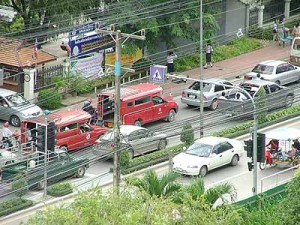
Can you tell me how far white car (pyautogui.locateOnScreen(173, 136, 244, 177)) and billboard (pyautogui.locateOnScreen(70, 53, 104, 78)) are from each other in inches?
467

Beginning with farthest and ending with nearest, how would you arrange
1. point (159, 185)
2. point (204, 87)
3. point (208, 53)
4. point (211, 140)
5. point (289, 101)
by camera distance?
point (208, 53) < point (289, 101) < point (204, 87) < point (211, 140) < point (159, 185)

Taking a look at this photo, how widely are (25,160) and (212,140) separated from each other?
7680mm

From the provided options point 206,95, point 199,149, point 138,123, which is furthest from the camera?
point 206,95

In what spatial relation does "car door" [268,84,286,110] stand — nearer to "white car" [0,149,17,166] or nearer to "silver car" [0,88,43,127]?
"silver car" [0,88,43,127]

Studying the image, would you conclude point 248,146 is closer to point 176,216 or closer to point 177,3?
point 176,216

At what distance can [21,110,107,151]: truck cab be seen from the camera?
4259 centimetres

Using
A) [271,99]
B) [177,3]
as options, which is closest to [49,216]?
[271,99]

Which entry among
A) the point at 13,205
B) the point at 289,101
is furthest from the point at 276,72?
the point at 13,205

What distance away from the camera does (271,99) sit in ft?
163

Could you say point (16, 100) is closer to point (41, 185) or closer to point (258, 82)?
point (41, 185)

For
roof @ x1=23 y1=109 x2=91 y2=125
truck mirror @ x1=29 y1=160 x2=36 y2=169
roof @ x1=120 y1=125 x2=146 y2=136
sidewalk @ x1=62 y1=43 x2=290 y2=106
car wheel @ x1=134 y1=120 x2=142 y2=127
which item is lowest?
sidewalk @ x1=62 y1=43 x2=290 y2=106

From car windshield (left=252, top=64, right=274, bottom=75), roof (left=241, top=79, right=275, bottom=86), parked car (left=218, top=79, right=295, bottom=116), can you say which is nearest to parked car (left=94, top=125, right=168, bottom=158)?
parked car (left=218, top=79, right=295, bottom=116)

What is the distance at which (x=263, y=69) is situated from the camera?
179 ft

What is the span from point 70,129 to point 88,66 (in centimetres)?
1053
